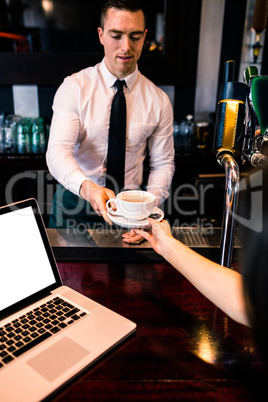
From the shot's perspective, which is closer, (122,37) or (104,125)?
(122,37)

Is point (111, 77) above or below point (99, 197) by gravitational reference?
above

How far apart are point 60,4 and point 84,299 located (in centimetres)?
298

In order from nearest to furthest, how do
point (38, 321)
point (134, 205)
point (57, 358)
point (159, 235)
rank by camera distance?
point (57, 358)
point (38, 321)
point (159, 235)
point (134, 205)

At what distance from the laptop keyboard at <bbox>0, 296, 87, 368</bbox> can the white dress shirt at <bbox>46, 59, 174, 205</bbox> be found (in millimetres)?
1086

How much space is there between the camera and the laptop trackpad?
74 cm

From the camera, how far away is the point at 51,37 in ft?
10.3

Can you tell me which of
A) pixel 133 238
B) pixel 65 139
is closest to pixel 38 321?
pixel 133 238

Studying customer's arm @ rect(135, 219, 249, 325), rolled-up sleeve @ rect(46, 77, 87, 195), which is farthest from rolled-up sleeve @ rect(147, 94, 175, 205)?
customer's arm @ rect(135, 219, 249, 325)

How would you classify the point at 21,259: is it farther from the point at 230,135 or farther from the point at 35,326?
the point at 230,135

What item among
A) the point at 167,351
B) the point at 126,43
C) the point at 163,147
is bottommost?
the point at 167,351

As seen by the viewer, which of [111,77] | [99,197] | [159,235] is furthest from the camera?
[111,77]

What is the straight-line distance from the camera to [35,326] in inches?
33.6

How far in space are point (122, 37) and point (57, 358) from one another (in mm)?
1642

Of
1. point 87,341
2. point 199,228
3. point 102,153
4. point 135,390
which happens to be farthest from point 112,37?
point 135,390
